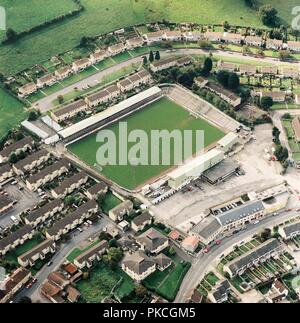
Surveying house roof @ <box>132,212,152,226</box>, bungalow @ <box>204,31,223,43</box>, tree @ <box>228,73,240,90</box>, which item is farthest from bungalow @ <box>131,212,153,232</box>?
bungalow @ <box>204,31,223,43</box>

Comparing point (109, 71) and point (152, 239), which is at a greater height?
point (109, 71)

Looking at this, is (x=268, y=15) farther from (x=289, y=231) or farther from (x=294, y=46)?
(x=289, y=231)

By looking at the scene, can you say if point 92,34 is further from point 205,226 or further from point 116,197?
point 205,226

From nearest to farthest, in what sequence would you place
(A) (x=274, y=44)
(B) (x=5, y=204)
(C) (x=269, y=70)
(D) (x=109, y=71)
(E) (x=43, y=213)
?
1. (E) (x=43, y=213)
2. (B) (x=5, y=204)
3. (D) (x=109, y=71)
4. (C) (x=269, y=70)
5. (A) (x=274, y=44)

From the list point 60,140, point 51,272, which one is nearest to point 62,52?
point 60,140

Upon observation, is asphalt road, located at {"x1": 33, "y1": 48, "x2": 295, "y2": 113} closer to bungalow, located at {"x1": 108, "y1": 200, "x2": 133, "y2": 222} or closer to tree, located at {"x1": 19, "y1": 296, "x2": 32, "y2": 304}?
bungalow, located at {"x1": 108, "y1": 200, "x2": 133, "y2": 222}

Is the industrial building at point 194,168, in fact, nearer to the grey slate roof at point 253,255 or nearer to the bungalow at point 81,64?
the grey slate roof at point 253,255

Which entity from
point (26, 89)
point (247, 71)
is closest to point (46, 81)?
point (26, 89)
